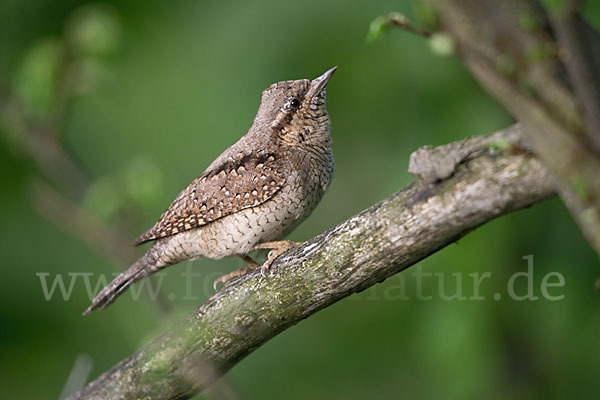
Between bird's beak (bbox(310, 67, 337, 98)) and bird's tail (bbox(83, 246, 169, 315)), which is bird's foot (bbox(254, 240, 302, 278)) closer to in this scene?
bird's tail (bbox(83, 246, 169, 315))

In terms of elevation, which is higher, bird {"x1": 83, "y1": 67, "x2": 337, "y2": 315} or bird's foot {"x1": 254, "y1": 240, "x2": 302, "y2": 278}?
bird {"x1": 83, "y1": 67, "x2": 337, "y2": 315}

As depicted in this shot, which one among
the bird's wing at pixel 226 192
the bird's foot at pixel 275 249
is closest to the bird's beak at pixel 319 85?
the bird's wing at pixel 226 192

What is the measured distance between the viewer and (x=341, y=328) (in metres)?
5.30

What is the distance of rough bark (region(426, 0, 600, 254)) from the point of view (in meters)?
0.94

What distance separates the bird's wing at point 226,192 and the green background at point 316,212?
167mm

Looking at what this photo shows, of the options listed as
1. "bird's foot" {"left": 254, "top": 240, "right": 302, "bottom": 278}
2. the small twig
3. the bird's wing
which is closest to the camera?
the small twig

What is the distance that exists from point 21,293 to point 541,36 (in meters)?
5.37

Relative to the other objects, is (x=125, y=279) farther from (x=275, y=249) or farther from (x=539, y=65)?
(x=539, y=65)

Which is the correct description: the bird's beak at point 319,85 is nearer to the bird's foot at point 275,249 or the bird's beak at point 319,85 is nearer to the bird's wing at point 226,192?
the bird's wing at point 226,192

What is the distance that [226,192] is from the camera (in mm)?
3164

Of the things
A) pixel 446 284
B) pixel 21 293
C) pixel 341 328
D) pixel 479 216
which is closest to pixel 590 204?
pixel 479 216

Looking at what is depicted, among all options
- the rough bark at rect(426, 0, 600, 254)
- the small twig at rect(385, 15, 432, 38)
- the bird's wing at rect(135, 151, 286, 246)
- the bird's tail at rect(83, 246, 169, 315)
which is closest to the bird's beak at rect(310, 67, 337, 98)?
the bird's wing at rect(135, 151, 286, 246)

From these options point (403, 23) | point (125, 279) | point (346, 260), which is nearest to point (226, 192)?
point (125, 279)

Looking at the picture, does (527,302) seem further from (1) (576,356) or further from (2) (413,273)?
(2) (413,273)
